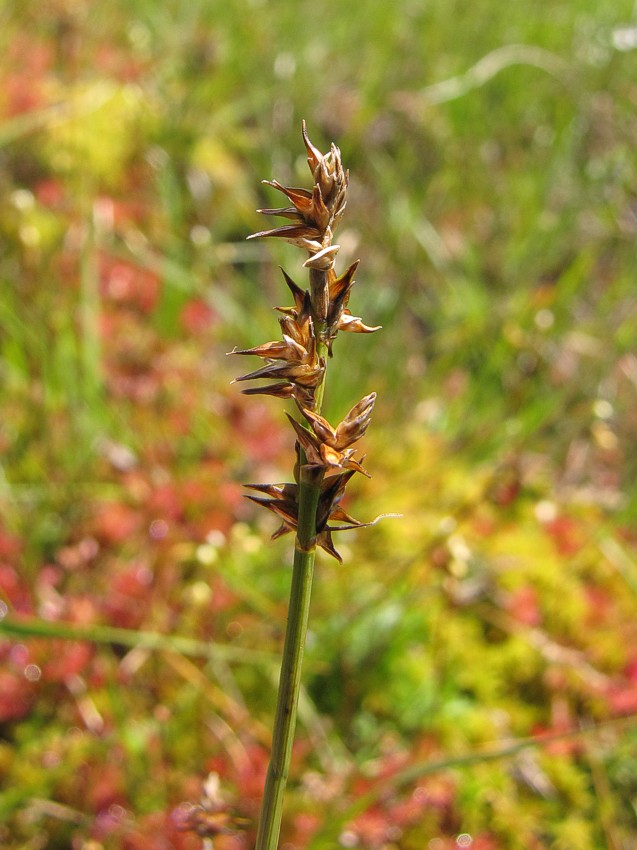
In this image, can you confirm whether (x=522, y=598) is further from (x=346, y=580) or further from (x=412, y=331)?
(x=412, y=331)

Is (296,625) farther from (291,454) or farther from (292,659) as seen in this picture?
(291,454)

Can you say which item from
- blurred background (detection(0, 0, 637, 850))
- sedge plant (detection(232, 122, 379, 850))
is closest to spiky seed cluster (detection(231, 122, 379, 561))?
sedge plant (detection(232, 122, 379, 850))

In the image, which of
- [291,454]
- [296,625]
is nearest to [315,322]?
[296,625]

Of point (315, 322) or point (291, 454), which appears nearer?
point (315, 322)

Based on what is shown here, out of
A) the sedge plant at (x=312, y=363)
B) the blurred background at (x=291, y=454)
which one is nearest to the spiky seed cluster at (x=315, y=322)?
the sedge plant at (x=312, y=363)

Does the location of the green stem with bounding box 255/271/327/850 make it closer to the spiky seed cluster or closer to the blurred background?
the spiky seed cluster

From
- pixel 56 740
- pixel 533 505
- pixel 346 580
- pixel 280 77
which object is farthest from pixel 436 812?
pixel 280 77

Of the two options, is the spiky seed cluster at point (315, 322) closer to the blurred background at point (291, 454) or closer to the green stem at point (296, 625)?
the green stem at point (296, 625)
